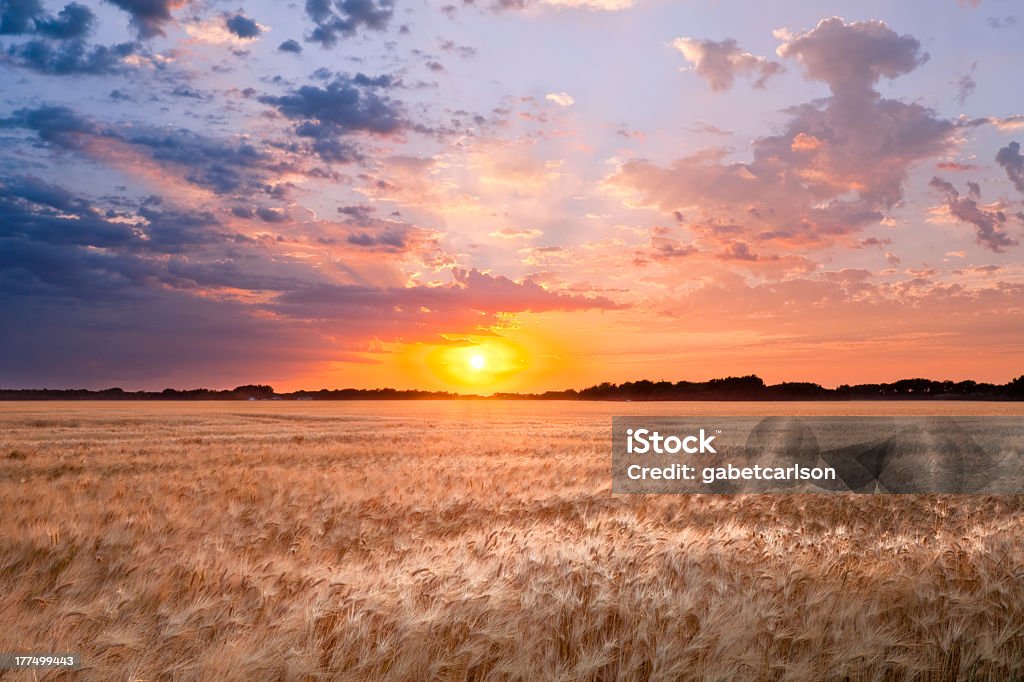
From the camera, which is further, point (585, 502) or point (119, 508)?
point (585, 502)

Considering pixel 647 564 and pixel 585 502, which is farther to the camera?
pixel 585 502

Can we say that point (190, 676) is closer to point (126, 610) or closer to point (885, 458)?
point (126, 610)

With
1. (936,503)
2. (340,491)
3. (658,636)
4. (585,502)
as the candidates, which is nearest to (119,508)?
(340,491)

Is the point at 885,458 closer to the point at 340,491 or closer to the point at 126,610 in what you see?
the point at 340,491

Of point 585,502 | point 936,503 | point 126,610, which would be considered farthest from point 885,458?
point 126,610

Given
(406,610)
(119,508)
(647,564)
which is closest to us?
(406,610)

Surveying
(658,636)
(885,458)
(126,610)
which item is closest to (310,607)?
(126,610)

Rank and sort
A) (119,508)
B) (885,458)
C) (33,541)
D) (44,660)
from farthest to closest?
(885,458), (119,508), (33,541), (44,660)

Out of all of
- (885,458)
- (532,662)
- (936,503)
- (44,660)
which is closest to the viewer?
(44,660)

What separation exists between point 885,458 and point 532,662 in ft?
38.9

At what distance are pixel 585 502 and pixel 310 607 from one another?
697cm

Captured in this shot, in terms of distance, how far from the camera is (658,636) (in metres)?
4.11

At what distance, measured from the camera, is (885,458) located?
519 inches

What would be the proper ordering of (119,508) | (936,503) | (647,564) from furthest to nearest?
(936,503)
(119,508)
(647,564)
